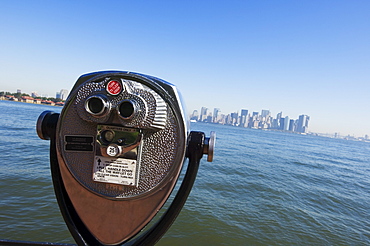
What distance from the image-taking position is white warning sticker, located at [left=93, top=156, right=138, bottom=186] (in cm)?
90

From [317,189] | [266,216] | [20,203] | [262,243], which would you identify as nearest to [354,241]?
[266,216]

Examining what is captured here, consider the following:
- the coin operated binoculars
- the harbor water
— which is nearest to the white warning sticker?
the coin operated binoculars

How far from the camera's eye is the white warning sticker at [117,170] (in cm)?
90

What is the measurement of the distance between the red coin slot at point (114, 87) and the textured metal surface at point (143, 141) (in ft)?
0.05

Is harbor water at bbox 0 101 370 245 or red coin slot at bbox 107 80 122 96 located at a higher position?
red coin slot at bbox 107 80 122 96

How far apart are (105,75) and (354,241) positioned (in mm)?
5824

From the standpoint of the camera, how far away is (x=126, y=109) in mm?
854

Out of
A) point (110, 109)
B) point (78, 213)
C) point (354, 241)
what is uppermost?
point (110, 109)

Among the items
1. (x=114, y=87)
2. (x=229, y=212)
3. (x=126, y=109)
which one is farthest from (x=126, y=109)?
(x=229, y=212)

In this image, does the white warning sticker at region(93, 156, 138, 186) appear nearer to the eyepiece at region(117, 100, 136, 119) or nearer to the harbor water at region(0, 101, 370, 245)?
the eyepiece at region(117, 100, 136, 119)

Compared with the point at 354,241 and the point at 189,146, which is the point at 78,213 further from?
the point at 354,241

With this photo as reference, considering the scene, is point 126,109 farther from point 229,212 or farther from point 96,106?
point 229,212

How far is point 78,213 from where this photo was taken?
0.96m

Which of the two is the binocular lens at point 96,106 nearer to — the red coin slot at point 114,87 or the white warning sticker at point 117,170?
the red coin slot at point 114,87
